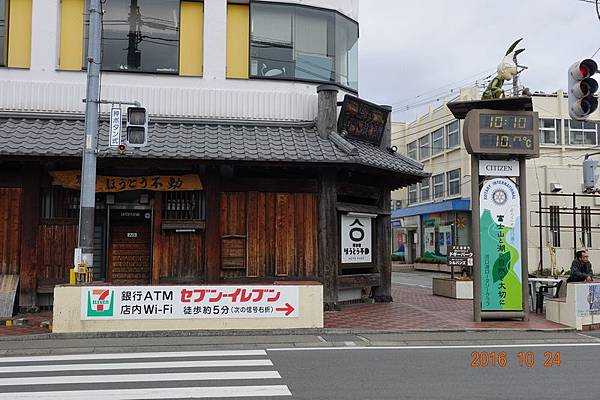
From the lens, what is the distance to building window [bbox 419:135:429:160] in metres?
47.9

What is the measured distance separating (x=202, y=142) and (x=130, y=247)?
3.52 m

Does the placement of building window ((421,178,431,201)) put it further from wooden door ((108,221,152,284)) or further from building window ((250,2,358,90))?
wooden door ((108,221,152,284))

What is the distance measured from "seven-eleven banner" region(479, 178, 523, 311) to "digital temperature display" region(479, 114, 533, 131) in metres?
1.23

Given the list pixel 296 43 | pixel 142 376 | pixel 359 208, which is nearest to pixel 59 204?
pixel 296 43

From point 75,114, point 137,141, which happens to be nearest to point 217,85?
point 75,114

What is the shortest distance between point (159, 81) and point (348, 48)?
5770 millimetres

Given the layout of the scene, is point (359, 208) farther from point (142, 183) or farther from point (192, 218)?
point (142, 183)

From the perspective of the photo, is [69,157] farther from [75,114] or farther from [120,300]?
[120,300]

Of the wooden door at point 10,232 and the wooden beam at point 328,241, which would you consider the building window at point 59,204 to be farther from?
the wooden beam at point 328,241

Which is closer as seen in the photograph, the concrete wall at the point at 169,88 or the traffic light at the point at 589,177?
the concrete wall at the point at 169,88

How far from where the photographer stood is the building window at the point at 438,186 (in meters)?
45.4

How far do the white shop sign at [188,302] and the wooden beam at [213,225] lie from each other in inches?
128

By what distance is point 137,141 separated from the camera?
37.9 ft

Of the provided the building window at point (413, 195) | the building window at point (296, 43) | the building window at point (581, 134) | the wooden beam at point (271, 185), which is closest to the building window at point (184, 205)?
the wooden beam at point (271, 185)
